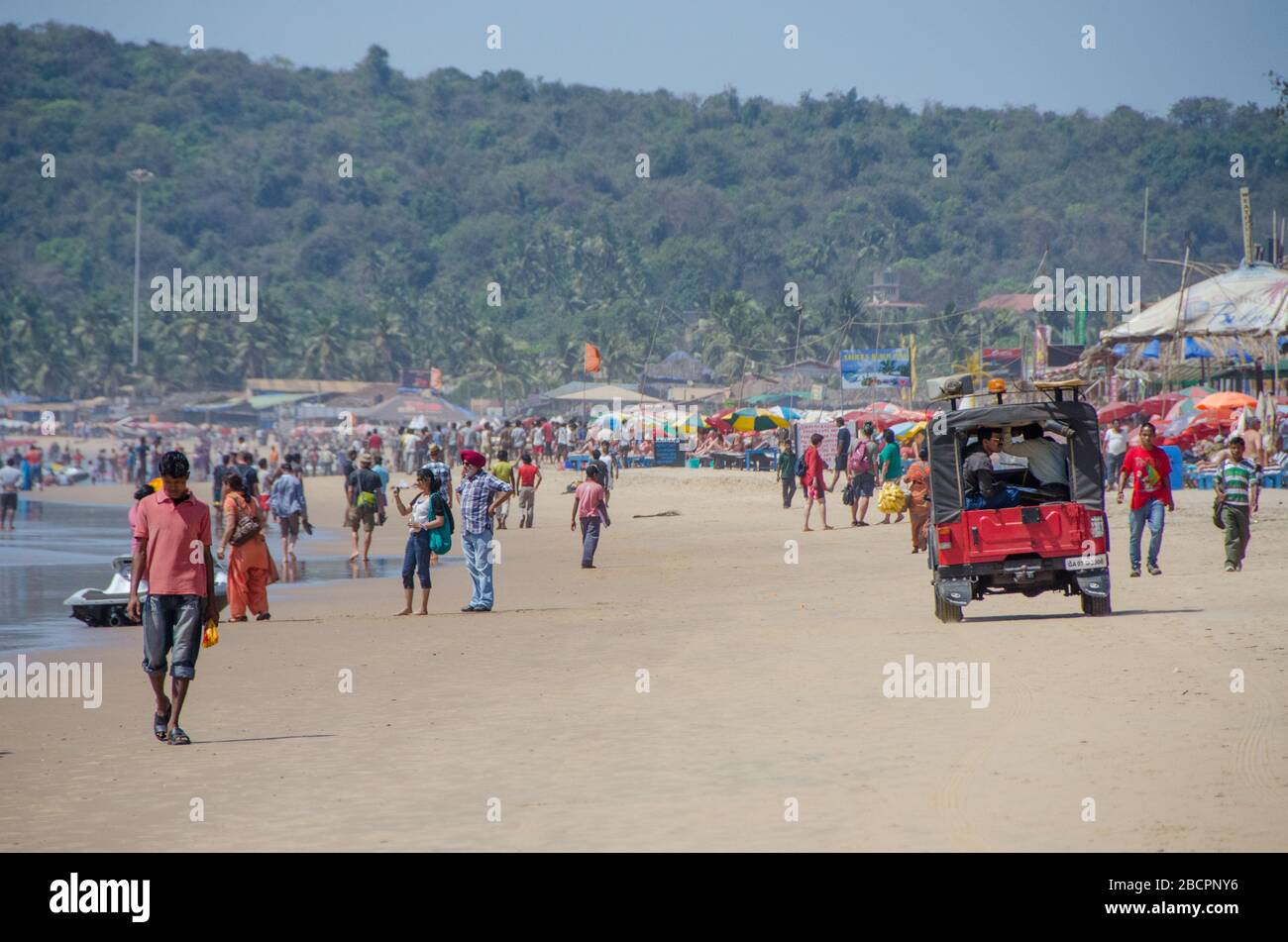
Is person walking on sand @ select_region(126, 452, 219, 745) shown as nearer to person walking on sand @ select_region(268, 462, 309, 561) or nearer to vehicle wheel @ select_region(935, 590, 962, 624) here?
vehicle wheel @ select_region(935, 590, 962, 624)

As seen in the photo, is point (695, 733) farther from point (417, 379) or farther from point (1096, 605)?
point (417, 379)

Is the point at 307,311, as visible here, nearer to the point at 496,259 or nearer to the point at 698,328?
the point at 496,259

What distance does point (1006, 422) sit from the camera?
1396 centimetres

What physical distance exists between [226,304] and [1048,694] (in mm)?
119486

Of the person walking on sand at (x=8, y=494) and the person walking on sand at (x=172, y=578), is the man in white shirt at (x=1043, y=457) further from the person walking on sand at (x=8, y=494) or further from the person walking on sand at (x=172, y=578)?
the person walking on sand at (x=8, y=494)

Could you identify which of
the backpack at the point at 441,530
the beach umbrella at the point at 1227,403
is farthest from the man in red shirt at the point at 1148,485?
the beach umbrella at the point at 1227,403

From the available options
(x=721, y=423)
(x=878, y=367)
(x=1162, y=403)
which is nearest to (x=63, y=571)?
(x=1162, y=403)

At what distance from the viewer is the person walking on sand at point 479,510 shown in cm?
1582

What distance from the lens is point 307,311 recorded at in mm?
133375

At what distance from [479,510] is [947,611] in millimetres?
4857

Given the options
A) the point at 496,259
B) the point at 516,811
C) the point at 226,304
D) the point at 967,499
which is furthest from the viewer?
the point at 496,259

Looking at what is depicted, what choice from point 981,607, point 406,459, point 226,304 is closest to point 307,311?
point 226,304

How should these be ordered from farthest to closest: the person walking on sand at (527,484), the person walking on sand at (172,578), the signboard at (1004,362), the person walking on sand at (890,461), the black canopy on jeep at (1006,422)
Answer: the signboard at (1004,362) → the person walking on sand at (527,484) → the person walking on sand at (890,461) → the black canopy on jeep at (1006,422) → the person walking on sand at (172,578)

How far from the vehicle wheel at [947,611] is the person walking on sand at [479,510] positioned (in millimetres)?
4506
